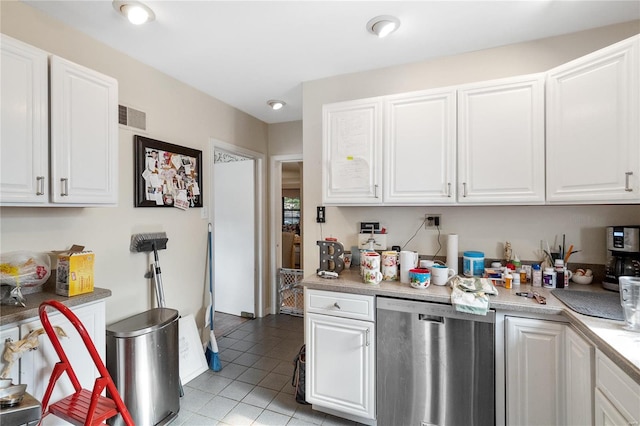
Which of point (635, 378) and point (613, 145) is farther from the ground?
point (613, 145)

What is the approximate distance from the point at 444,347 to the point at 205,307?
2.32m

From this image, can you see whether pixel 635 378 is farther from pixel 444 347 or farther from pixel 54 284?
pixel 54 284

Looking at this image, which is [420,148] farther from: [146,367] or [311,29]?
[146,367]

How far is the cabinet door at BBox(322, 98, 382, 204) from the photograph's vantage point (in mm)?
2150

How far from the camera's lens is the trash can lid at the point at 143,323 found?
6.11ft

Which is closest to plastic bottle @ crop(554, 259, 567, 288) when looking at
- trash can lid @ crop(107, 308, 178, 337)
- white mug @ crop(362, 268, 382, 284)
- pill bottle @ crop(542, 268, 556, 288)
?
pill bottle @ crop(542, 268, 556, 288)

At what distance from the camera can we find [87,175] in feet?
5.68

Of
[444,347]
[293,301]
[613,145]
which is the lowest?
[293,301]

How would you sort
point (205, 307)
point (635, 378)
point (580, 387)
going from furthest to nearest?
point (205, 307) → point (580, 387) → point (635, 378)

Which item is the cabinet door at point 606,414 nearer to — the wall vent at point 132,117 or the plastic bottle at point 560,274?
the plastic bottle at point 560,274

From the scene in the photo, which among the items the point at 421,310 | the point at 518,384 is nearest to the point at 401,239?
the point at 421,310

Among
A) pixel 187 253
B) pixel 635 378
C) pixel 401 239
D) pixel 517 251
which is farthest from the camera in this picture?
pixel 187 253

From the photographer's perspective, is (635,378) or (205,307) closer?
(635,378)

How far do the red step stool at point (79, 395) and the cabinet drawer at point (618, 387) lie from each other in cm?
201
